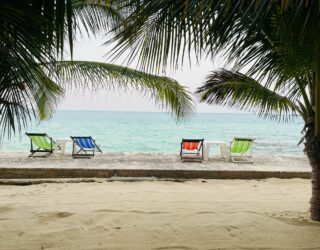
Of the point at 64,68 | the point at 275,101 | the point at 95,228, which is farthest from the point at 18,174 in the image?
Result: the point at 275,101

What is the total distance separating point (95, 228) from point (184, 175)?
10.4ft

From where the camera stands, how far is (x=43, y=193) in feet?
14.6

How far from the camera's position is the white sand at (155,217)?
96.0 inches

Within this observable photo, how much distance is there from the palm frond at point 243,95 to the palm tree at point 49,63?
93 centimetres

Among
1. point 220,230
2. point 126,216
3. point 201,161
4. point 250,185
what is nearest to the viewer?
point 220,230

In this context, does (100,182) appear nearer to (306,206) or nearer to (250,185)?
(250,185)

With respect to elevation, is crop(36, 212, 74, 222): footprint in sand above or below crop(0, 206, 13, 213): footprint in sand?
above

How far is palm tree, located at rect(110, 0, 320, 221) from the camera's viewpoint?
1603 mm

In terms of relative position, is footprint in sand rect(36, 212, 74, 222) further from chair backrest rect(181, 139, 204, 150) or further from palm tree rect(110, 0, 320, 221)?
chair backrest rect(181, 139, 204, 150)

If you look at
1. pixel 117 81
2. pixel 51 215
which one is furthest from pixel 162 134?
pixel 51 215

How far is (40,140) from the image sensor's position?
7.68m

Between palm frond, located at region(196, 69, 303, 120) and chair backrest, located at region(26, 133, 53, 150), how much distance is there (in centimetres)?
539

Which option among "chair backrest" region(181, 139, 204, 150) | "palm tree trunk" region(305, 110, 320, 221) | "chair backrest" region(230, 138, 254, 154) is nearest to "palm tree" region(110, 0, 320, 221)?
"palm tree trunk" region(305, 110, 320, 221)

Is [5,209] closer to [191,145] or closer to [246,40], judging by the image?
[246,40]
